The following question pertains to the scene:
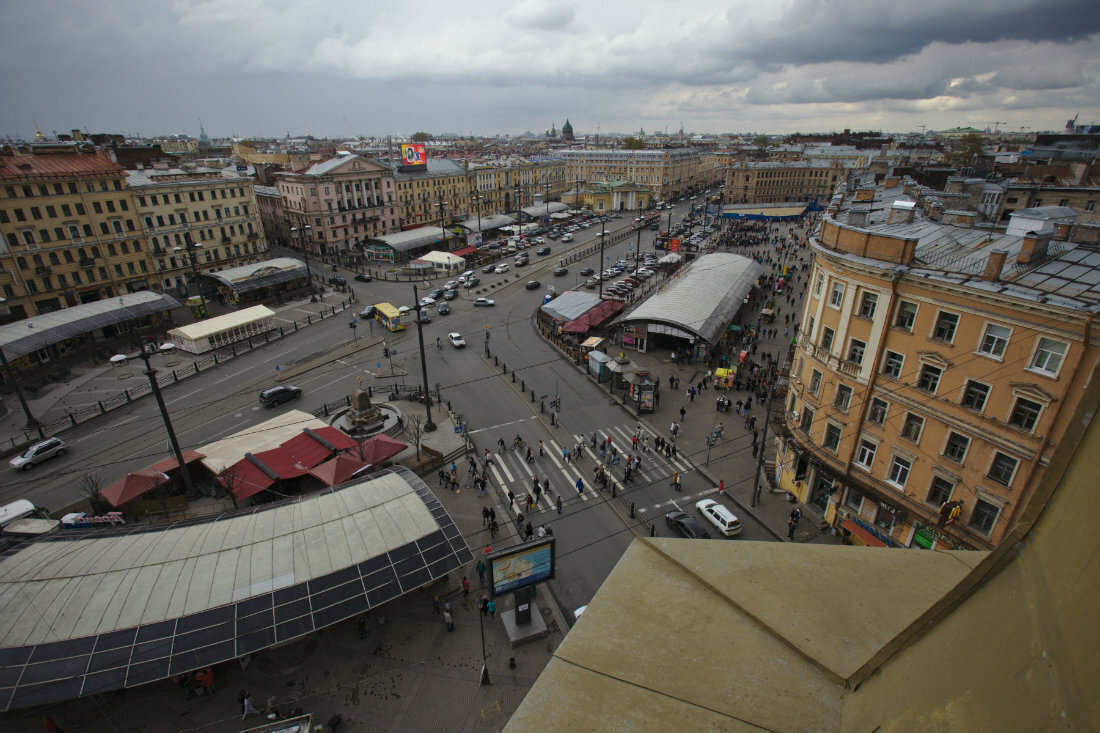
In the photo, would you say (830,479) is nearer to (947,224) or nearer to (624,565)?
(947,224)

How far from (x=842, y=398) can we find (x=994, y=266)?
25.3 feet

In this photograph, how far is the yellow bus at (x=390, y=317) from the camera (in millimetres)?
52344

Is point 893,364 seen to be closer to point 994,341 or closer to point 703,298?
point 994,341

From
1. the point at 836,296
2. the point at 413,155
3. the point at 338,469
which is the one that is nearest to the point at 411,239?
the point at 413,155

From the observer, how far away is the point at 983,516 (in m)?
19.3

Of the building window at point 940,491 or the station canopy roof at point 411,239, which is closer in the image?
the building window at point 940,491

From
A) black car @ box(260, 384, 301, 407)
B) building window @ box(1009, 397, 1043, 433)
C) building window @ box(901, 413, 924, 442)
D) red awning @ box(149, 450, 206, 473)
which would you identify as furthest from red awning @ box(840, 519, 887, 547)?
black car @ box(260, 384, 301, 407)

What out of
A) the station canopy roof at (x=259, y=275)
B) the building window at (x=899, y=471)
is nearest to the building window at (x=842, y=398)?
the building window at (x=899, y=471)

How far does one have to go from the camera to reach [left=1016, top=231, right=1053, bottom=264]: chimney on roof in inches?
701

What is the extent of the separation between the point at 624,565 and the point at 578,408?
29.9 meters

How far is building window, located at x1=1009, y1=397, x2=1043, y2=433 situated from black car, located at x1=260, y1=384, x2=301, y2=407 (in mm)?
40478

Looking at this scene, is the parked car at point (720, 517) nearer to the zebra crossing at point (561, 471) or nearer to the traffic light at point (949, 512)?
the zebra crossing at point (561, 471)

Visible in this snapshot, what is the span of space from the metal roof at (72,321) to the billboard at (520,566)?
4411cm

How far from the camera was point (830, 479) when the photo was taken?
24203 mm
